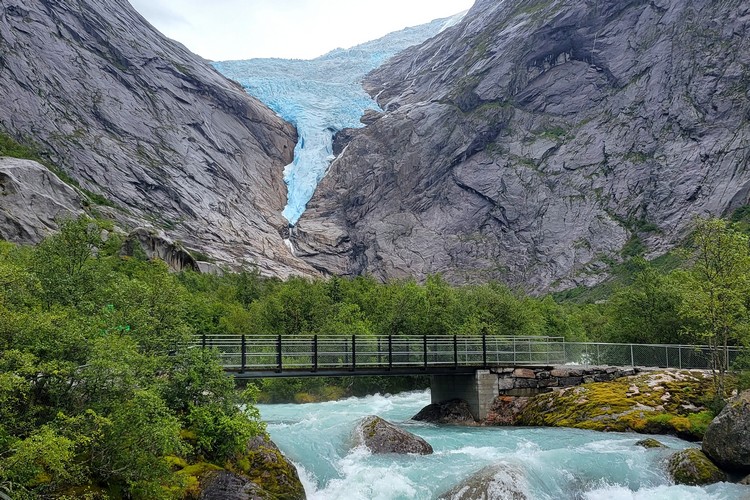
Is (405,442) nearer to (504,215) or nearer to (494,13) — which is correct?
(504,215)

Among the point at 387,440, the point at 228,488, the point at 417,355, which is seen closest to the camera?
the point at 228,488

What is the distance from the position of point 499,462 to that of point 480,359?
13773 millimetres

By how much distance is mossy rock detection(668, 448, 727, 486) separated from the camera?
17812 millimetres

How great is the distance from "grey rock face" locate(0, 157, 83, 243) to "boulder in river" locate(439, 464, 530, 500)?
2663 inches

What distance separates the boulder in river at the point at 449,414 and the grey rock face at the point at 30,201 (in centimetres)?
5714

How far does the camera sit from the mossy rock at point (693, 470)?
58.4ft

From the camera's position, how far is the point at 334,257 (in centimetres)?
14125

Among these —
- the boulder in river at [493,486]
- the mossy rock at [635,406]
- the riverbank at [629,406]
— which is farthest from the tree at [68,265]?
the mossy rock at [635,406]

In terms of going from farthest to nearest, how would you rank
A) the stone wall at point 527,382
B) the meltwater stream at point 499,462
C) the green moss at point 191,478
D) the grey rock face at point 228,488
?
the stone wall at point 527,382, the meltwater stream at point 499,462, the grey rock face at point 228,488, the green moss at point 191,478

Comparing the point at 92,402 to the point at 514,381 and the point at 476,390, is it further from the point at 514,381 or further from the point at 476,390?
the point at 514,381

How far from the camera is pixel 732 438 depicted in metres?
18.5

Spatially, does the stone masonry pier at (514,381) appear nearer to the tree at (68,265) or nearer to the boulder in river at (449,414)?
the boulder in river at (449,414)

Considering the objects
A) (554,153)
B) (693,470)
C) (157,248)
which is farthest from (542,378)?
(554,153)

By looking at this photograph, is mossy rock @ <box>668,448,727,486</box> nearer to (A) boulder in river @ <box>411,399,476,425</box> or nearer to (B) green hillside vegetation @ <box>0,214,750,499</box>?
(B) green hillside vegetation @ <box>0,214,750,499</box>
